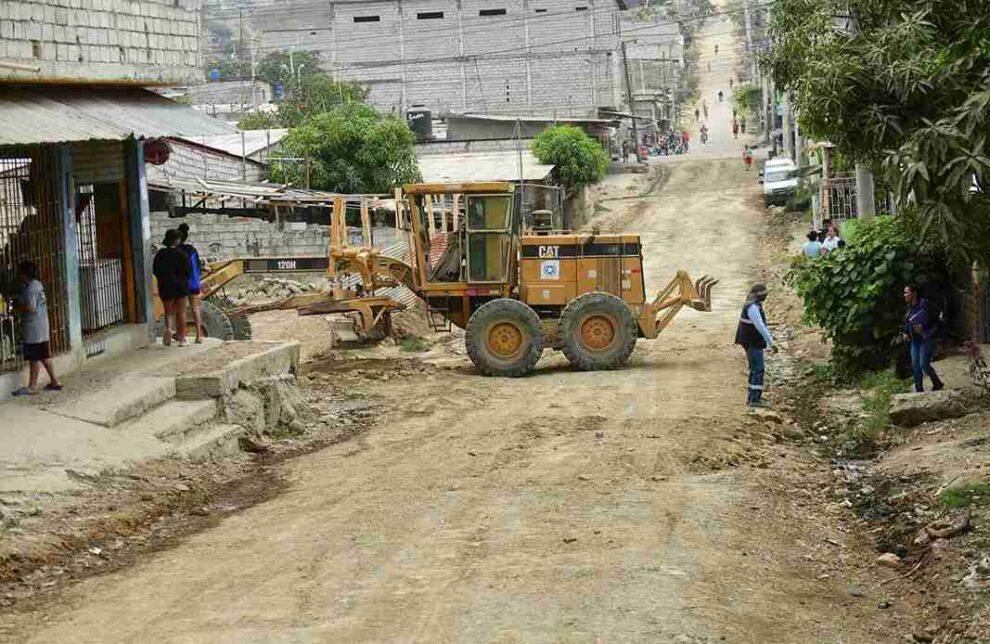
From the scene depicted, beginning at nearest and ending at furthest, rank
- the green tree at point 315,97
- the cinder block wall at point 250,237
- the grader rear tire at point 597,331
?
the grader rear tire at point 597,331
the cinder block wall at point 250,237
the green tree at point 315,97

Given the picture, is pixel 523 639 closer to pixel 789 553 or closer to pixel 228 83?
pixel 789 553

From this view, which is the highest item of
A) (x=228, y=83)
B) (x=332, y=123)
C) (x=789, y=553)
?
(x=228, y=83)

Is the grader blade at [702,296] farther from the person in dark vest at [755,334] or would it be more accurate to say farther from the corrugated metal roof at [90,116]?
the corrugated metal roof at [90,116]

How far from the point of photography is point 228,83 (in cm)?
6191

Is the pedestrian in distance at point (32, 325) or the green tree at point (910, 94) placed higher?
the green tree at point (910, 94)

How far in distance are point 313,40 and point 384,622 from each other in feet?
201

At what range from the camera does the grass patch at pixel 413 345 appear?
2309 centimetres

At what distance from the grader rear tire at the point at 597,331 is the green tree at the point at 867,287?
2673 mm

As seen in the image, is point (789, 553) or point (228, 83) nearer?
point (789, 553)

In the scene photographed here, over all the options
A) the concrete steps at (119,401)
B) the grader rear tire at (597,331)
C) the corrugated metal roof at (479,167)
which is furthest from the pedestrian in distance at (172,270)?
the corrugated metal roof at (479,167)

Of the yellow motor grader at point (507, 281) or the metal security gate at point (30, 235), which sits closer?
the metal security gate at point (30, 235)

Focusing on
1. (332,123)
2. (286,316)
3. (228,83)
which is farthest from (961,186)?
(228,83)

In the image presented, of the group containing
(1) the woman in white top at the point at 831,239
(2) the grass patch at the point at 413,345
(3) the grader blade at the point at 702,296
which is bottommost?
(2) the grass patch at the point at 413,345

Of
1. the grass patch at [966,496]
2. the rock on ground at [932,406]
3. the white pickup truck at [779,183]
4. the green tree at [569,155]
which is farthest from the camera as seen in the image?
the white pickup truck at [779,183]
